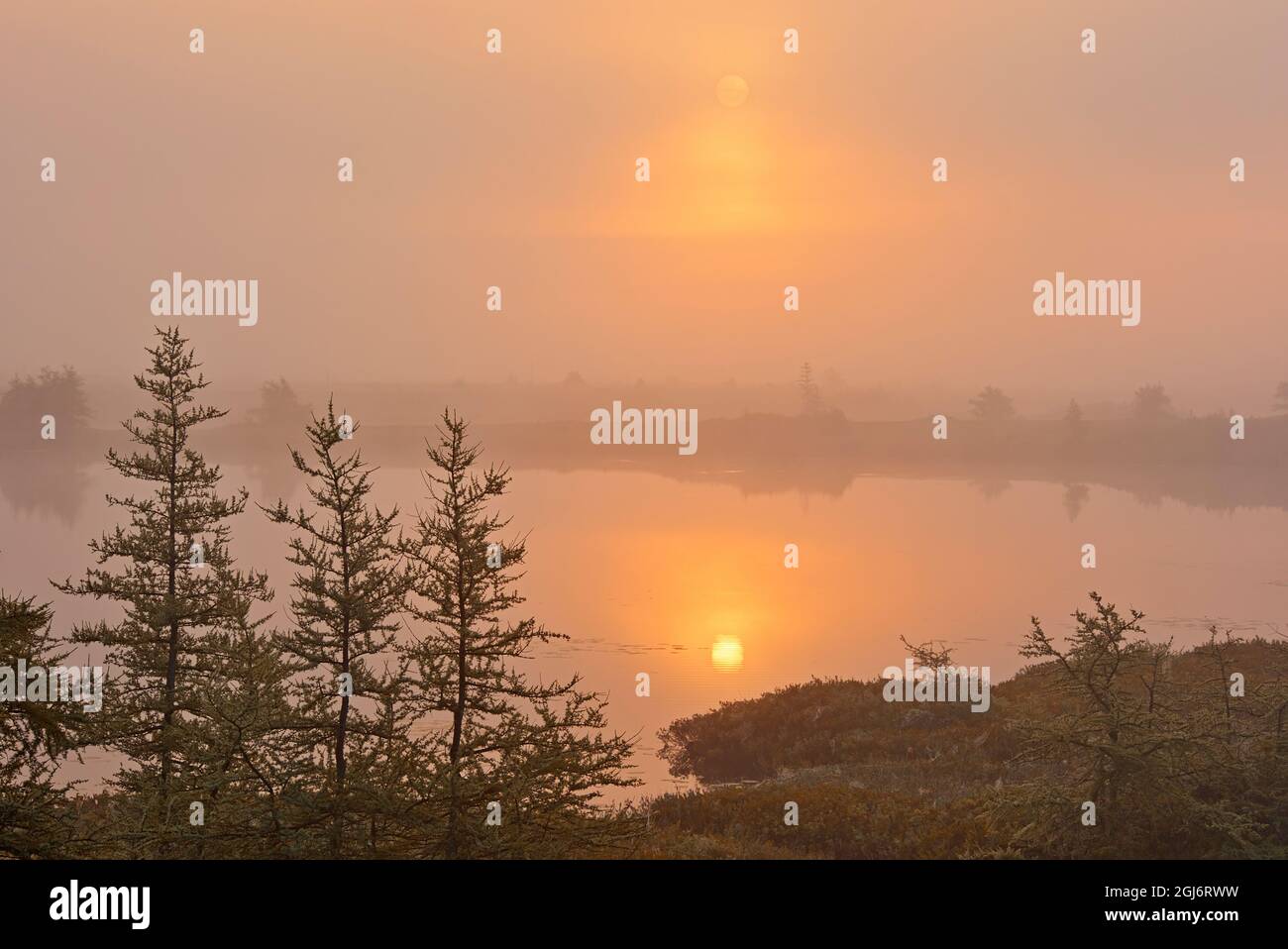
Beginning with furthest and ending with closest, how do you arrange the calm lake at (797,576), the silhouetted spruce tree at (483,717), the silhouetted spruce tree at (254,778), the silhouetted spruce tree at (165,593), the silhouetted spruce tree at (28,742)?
the calm lake at (797,576) → the silhouetted spruce tree at (165,593) → the silhouetted spruce tree at (483,717) → the silhouetted spruce tree at (254,778) → the silhouetted spruce tree at (28,742)

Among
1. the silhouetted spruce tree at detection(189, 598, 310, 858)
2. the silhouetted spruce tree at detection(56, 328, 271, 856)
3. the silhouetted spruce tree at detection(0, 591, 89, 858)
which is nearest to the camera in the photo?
the silhouetted spruce tree at detection(0, 591, 89, 858)

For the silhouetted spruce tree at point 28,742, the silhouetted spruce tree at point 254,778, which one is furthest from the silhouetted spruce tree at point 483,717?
the silhouetted spruce tree at point 28,742

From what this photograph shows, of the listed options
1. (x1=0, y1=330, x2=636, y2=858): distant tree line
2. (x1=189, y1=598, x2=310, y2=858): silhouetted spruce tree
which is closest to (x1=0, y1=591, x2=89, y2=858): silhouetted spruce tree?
(x1=0, y1=330, x2=636, y2=858): distant tree line

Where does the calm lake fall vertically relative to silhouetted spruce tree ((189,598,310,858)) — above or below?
above

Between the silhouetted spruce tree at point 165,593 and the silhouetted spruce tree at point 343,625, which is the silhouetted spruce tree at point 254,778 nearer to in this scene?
the silhouetted spruce tree at point 343,625

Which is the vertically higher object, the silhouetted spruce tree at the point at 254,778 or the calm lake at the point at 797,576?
the calm lake at the point at 797,576

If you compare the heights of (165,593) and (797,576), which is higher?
(797,576)

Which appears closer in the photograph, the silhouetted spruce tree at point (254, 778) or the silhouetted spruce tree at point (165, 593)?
the silhouetted spruce tree at point (254, 778)

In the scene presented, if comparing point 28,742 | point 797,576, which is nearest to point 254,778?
point 28,742

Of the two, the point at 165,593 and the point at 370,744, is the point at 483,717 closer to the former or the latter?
the point at 370,744

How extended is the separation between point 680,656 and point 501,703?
98.4ft

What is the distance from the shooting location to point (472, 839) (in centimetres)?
1521

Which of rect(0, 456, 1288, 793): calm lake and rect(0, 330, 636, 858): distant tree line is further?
rect(0, 456, 1288, 793): calm lake

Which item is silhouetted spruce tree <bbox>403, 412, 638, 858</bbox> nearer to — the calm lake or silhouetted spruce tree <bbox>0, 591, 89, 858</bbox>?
silhouetted spruce tree <bbox>0, 591, 89, 858</bbox>
